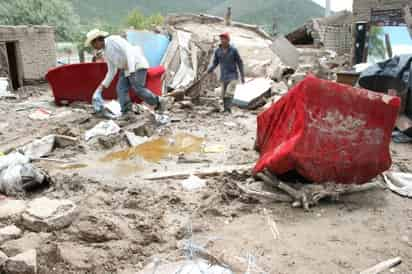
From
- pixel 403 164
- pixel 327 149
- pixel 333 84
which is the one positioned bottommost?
pixel 403 164

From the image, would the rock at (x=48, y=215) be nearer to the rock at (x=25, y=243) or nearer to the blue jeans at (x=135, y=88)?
the rock at (x=25, y=243)

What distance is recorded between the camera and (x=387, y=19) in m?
10.6

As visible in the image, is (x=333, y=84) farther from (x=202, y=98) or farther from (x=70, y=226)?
(x=202, y=98)

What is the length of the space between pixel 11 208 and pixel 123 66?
3590 mm

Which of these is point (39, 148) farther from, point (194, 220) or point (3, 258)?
point (3, 258)

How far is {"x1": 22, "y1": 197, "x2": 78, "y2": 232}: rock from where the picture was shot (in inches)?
125

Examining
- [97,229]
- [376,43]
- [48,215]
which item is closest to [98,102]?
[48,215]

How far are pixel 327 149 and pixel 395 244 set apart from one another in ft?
3.24

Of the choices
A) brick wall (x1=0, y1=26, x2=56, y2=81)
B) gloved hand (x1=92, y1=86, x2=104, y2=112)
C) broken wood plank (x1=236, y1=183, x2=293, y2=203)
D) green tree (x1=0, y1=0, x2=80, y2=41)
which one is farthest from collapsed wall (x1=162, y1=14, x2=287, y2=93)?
green tree (x1=0, y1=0, x2=80, y2=41)

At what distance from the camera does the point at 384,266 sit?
9.16ft

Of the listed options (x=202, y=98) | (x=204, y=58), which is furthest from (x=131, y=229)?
(x=204, y=58)

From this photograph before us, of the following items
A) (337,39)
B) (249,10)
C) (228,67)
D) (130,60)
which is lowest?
(228,67)

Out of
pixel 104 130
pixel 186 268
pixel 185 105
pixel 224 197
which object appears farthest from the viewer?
pixel 185 105

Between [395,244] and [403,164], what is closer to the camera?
[395,244]
